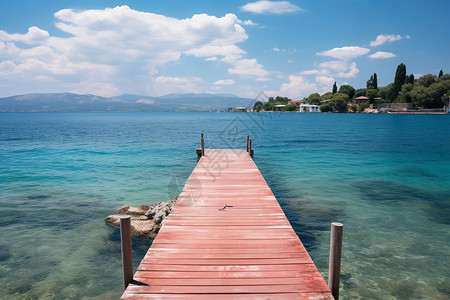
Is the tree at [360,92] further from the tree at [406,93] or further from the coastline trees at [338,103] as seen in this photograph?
the tree at [406,93]

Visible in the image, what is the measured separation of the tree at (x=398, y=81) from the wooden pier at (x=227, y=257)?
436ft

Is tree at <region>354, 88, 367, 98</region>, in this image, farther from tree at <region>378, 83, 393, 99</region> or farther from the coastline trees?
tree at <region>378, 83, 393, 99</region>

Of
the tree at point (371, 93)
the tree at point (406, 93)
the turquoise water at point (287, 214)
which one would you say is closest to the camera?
the turquoise water at point (287, 214)

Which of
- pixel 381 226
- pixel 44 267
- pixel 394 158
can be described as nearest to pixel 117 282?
pixel 44 267

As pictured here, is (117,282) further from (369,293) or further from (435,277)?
(435,277)

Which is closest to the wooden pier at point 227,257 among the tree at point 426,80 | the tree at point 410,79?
the tree at point 410,79

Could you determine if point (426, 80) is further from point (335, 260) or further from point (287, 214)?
point (335, 260)

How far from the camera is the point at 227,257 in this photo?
5.96 metres

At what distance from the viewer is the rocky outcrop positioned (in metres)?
10.2

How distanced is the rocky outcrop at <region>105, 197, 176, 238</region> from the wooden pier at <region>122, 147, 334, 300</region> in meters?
1.50

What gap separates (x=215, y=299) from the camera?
468cm

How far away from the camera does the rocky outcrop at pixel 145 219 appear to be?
10.2 metres

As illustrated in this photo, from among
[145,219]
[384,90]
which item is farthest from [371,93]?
[145,219]

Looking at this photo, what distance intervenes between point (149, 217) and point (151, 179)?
828 cm
